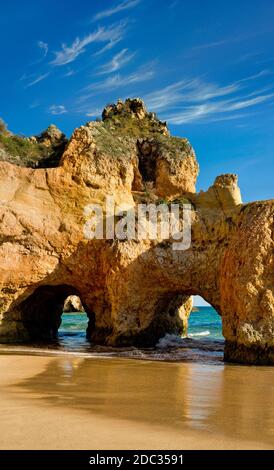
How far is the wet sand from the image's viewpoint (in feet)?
12.0

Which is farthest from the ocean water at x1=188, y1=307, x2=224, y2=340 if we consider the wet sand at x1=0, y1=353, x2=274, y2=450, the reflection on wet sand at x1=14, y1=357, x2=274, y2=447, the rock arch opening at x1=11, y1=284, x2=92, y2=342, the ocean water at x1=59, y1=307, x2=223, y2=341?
the wet sand at x1=0, y1=353, x2=274, y2=450

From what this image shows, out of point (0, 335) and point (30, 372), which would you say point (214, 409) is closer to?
point (30, 372)

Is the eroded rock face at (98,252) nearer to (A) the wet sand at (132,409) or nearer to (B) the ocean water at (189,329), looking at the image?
(B) the ocean water at (189,329)

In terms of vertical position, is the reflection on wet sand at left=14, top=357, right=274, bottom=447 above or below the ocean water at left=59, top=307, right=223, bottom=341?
above

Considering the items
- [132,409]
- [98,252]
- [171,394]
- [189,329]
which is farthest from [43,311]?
[189,329]

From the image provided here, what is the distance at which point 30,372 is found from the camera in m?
7.70

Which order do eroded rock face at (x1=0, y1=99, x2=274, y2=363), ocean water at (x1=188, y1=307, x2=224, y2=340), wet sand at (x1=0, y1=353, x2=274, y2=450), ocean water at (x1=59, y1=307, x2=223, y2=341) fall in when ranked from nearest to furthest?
wet sand at (x1=0, y1=353, x2=274, y2=450)
eroded rock face at (x1=0, y1=99, x2=274, y2=363)
ocean water at (x1=59, y1=307, x2=223, y2=341)
ocean water at (x1=188, y1=307, x2=224, y2=340)

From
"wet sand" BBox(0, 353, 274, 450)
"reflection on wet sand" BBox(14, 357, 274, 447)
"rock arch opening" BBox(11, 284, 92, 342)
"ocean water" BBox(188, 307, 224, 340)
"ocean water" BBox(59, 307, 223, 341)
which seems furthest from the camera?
"ocean water" BBox(188, 307, 224, 340)

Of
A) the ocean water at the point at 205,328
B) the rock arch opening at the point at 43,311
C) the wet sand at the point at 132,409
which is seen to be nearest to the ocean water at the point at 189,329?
the ocean water at the point at 205,328

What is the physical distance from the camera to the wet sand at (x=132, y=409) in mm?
3668

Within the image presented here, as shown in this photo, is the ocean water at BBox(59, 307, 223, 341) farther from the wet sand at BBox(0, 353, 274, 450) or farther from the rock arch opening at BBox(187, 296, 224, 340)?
the wet sand at BBox(0, 353, 274, 450)

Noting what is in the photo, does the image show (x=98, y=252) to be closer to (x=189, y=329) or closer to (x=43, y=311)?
(x=43, y=311)

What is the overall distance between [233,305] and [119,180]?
8.15 metres
